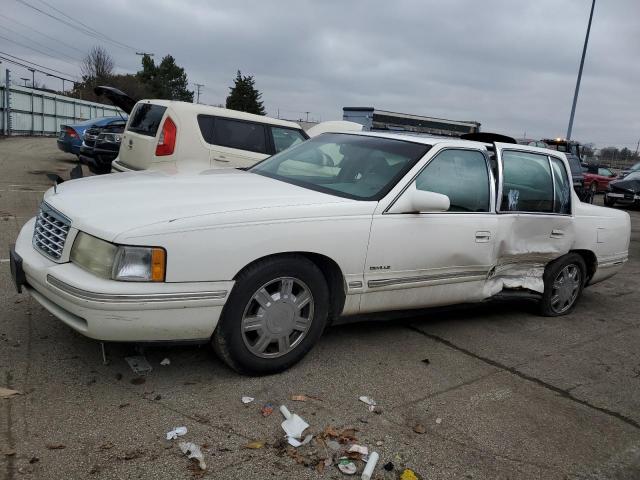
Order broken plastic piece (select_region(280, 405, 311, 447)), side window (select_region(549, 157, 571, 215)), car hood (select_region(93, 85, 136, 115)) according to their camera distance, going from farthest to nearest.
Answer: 1. car hood (select_region(93, 85, 136, 115))
2. side window (select_region(549, 157, 571, 215))
3. broken plastic piece (select_region(280, 405, 311, 447))

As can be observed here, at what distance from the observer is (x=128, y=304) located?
2.92 meters

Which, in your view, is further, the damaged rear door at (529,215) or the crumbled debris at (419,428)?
the damaged rear door at (529,215)

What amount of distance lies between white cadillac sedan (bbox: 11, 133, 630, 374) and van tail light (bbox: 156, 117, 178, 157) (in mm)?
3118

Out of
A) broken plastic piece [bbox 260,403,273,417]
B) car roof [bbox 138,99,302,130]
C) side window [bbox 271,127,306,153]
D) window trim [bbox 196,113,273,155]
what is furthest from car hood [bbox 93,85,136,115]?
broken plastic piece [bbox 260,403,273,417]

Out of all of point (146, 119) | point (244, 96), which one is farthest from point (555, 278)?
point (244, 96)

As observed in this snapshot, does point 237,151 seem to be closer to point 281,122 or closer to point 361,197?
point 281,122

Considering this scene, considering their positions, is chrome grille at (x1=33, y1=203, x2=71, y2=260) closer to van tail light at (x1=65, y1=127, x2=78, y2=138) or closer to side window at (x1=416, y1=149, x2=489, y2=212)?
side window at (x1=416, y1=149, x2=489, y2=212)

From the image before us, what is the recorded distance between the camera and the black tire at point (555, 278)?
207 inches

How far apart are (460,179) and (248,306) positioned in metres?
2.09

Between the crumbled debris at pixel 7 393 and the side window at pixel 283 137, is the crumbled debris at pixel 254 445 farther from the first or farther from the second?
the side window at pixel 283 137

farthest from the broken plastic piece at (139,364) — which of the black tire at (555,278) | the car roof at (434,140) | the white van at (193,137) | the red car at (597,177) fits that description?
the red car at (597,177)

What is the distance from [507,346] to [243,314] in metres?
Answer: 2.38

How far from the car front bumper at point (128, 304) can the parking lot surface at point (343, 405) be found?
392mm

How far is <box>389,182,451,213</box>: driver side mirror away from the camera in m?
3.81
